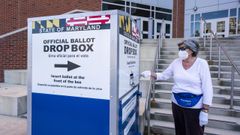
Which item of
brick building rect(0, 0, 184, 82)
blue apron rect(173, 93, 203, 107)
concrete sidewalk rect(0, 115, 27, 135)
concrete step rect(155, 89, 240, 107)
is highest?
brick building rect(0, 0, 184, 82)

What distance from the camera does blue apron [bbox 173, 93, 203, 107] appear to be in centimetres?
301

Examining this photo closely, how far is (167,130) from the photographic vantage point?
4645 millimetres

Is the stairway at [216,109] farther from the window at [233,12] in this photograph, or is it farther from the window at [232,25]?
the window at [233,12]

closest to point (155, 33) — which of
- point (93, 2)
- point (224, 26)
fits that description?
point (224, 26)

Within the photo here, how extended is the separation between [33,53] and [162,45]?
22.0 feet

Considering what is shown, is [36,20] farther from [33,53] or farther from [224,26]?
[224,26]

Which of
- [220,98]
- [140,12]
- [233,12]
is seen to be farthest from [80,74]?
[233,12]

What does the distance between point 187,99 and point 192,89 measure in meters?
0.13

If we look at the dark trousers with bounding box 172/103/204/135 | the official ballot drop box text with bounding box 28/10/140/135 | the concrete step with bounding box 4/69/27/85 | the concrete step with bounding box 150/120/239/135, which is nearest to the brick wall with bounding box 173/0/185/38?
→ the concrete step with bounding box 4/69/27/85

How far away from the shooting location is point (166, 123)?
4.88 metres

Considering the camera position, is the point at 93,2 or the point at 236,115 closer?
the point at 236,115

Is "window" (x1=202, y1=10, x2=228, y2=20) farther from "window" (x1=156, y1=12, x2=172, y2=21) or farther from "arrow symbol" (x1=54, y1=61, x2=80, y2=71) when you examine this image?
"arrow symbol" (x1=54, y1=61, x2=80, y2=71)

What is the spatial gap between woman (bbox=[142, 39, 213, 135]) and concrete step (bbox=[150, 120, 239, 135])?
1496 mm

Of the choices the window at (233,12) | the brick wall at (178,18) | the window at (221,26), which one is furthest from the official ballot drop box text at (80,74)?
the brick wall at (178,18)
